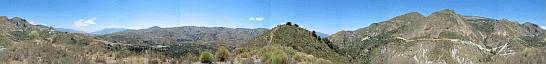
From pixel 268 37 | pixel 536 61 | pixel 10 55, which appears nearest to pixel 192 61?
pixel 10 55

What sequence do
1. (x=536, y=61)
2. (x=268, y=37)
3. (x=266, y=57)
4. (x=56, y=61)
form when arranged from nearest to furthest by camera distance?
(x=56, y=61) → (x=266, y=57) → (x=268, y=37) → (x=536, y=61)

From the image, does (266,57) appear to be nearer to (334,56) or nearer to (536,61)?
(334,56)

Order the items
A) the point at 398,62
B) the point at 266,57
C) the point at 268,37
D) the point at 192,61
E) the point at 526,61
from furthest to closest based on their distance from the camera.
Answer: the point at 398,62
the point at 526,61
the point at 268,37
the point at 266,57
the point at 192,61

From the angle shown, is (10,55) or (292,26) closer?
(10,55)

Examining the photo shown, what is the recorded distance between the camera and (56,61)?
210 ft

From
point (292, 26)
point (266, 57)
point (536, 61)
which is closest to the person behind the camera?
point (266, 57)

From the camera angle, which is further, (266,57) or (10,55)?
(266,57)

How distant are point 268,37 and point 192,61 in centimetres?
5264

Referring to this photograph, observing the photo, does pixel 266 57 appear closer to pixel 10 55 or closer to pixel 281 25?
pixel 10 55

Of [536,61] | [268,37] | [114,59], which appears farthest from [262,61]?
[536,61]

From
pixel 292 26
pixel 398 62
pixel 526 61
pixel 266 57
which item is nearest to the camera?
pixel 266 57

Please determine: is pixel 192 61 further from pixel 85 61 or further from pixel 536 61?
pixel 536 61

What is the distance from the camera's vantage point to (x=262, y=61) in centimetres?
7700

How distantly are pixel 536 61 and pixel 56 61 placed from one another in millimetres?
132977
